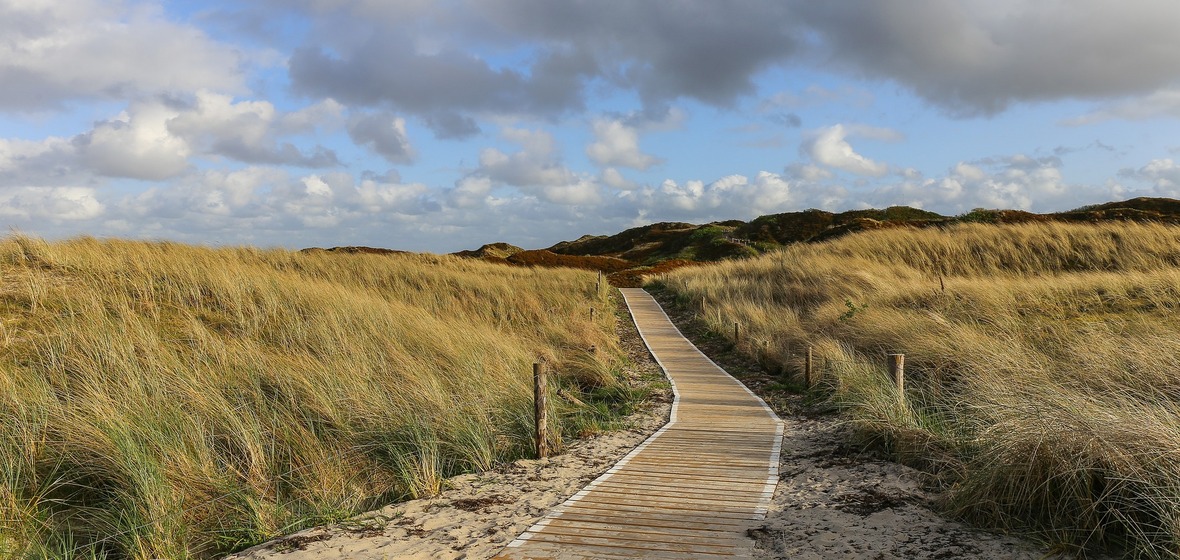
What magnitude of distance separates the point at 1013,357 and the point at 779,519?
18.8ft

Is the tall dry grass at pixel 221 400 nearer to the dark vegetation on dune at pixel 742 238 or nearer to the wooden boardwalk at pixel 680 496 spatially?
the wooden boardwalk at pixel 680 496

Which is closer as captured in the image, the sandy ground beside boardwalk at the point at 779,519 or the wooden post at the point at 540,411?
the sandy ground beside boardwalk at the point at 779,519

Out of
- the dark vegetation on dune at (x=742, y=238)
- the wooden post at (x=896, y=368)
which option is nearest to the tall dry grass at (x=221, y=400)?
the wooden post at (x=896, y=368)

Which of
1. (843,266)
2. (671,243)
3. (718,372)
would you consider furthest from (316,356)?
(671,243)

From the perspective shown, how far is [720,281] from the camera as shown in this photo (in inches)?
1016

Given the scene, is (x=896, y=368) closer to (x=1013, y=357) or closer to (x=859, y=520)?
(x=1013, y=357)

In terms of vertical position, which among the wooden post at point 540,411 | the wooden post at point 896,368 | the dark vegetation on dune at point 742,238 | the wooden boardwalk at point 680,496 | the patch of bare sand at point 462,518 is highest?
the dark vegetation on dune at point 742,238

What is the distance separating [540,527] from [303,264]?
1595 centimetres

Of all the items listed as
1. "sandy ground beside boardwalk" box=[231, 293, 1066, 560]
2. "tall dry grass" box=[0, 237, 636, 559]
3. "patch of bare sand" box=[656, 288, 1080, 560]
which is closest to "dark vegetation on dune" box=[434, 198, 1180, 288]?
"tall dry grass" box=[0, 237, 636, 559]

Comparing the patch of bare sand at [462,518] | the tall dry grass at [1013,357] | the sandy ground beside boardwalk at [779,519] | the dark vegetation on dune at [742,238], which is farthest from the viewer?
the dark vegetation on dune at [742,238]

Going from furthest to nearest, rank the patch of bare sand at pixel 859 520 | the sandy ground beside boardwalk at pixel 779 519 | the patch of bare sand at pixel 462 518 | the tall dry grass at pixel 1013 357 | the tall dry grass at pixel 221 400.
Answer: the tall dry grass at pixel 221 400 < the patch of bare sand at pixel 462 518 < the sandy ground beside boardwalk at pixel 779 519 < the patch of bare sand at pixel 859 520 < the tall dry grass at pixel 1013 357

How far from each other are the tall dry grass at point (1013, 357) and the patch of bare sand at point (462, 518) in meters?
3.38

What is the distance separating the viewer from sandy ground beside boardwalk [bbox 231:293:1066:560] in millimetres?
4875

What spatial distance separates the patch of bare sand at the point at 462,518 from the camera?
16.7 feet
